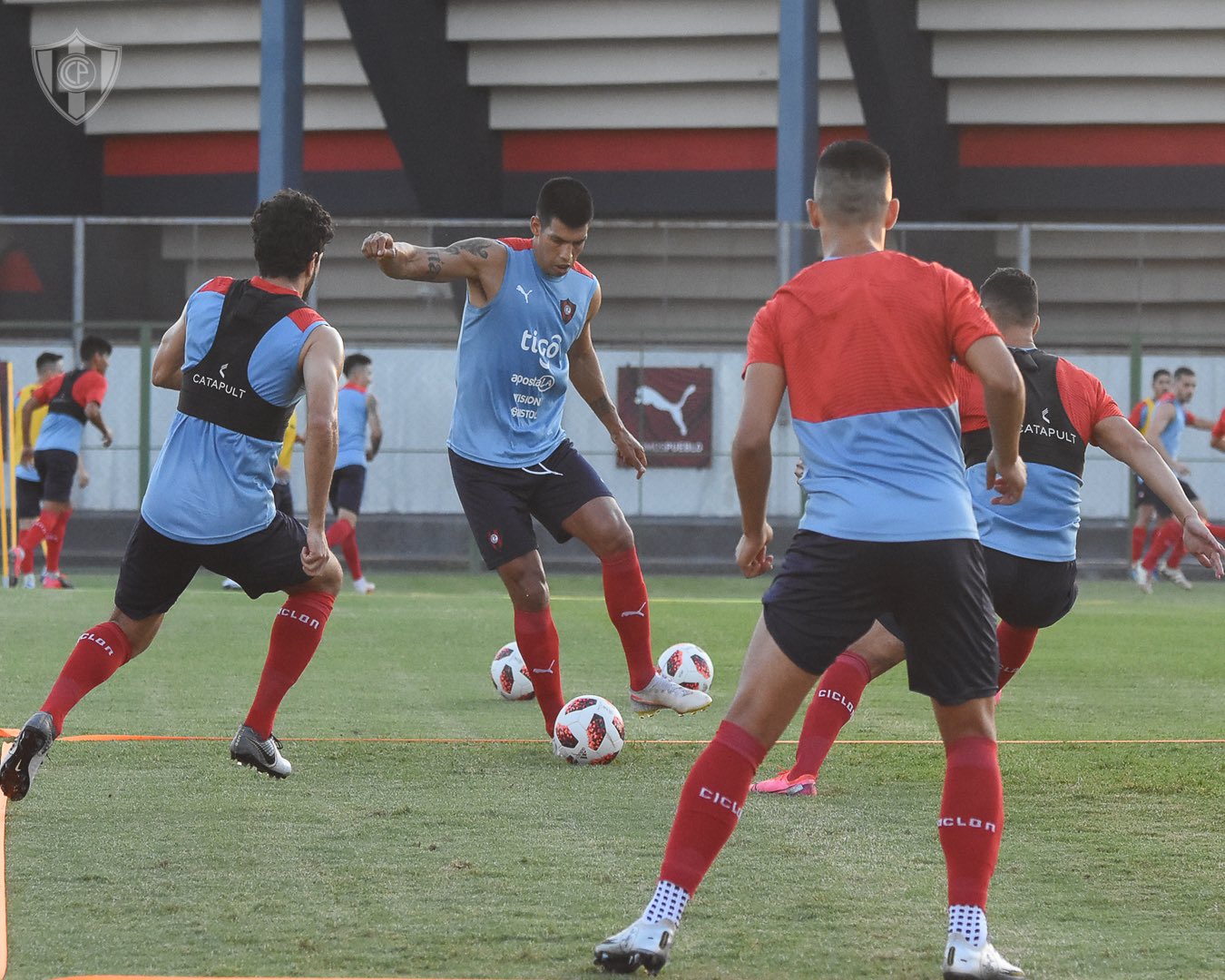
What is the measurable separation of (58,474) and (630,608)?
32.2ft

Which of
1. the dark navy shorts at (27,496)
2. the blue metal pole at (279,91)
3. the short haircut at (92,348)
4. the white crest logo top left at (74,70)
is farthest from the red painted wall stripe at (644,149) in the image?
the dark navy shorts at (27,496)

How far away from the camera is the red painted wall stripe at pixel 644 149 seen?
21062mm

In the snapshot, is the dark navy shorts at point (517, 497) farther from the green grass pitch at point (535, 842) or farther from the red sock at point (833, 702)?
the red sock at point (833, 702)

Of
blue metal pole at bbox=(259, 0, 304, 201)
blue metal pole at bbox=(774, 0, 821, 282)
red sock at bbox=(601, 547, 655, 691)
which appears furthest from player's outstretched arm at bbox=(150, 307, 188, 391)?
blue metal pole at bbox=(259, 0, 304, 201)

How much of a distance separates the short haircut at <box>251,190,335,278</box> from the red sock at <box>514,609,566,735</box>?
5.40 ft

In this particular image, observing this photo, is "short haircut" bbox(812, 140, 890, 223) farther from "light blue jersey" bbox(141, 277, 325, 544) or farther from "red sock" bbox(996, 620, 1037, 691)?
"red sock" bbox(996, 620, 1037, 691)

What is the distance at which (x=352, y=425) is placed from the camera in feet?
48.8

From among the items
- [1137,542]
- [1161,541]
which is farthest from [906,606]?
[1137,542]

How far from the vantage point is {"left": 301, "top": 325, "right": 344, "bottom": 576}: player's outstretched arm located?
502cm

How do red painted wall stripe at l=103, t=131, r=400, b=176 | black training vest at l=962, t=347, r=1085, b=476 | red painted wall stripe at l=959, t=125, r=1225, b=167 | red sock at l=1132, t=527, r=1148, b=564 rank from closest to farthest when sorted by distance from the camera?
black training vest at l=962, t=347, r=1085, b=476 < red sock at l=1132, t=527, r=1148, b=564 < red painted wall stripe at l=959, t=125, r=1225, b=167 < red painted wall stripe at l=103, t=131, r=400, b=176

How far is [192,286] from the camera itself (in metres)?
18.9

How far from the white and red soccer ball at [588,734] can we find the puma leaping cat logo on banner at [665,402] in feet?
38.9

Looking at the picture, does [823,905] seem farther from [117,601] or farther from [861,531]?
[117,601]

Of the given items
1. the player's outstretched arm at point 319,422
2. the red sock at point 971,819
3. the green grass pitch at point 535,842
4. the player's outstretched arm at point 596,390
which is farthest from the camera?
the player's outstretched arm at point 596,390
